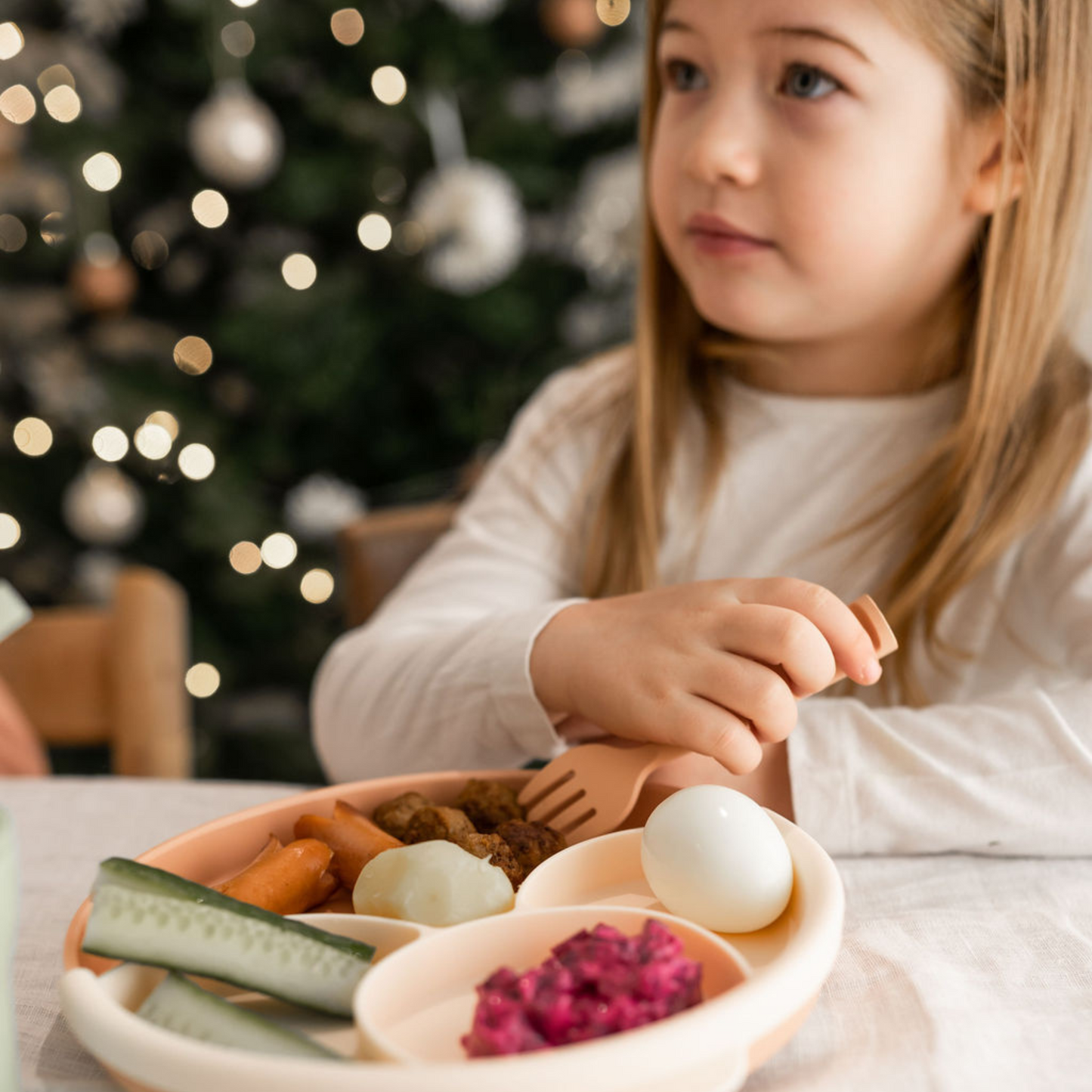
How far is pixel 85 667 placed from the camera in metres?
1.05

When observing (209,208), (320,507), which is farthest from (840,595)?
(209,208)

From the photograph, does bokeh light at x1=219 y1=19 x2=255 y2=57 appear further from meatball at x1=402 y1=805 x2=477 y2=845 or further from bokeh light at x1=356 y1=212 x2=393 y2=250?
meatball at x1=402 y1=805 x2=477 y2=845

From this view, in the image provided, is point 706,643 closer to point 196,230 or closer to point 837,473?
point 837,473

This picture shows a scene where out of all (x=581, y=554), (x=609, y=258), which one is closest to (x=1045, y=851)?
(x=581, y=554)

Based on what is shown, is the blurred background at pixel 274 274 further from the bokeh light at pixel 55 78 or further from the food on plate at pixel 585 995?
the food on plate at pixel 585 995

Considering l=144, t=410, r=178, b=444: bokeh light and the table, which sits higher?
the table

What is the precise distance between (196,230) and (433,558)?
4.09 feet

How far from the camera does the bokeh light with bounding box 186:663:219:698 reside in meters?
2.04

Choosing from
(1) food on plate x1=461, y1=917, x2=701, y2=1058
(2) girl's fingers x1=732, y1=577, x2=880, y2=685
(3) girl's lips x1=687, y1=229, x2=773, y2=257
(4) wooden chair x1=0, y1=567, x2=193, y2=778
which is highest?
(3) girl's lips x1=687, y1=229, x2=773, y2=257

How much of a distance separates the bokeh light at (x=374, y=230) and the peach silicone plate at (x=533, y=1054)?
1.58 metres

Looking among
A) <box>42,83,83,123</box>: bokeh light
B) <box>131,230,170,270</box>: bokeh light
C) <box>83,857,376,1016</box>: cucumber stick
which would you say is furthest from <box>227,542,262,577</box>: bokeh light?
<box>83,857,376,1016</box>: cucumber stick

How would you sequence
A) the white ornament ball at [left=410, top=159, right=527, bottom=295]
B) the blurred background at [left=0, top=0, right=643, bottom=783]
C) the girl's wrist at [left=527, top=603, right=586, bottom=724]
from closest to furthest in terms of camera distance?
the girl's wrist at [left=527, top=603, right=586, bottom=724] → the white ornament ball at [left=410, top=159, right=527, bottom=295] → the blurred background at [left=0, top=0, right=643, bottom=783]

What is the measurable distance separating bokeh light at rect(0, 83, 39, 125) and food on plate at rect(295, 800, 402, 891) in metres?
1.79

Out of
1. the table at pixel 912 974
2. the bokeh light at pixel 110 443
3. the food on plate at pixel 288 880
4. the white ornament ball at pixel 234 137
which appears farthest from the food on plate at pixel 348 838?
the bokeh light at pixel 110 443
